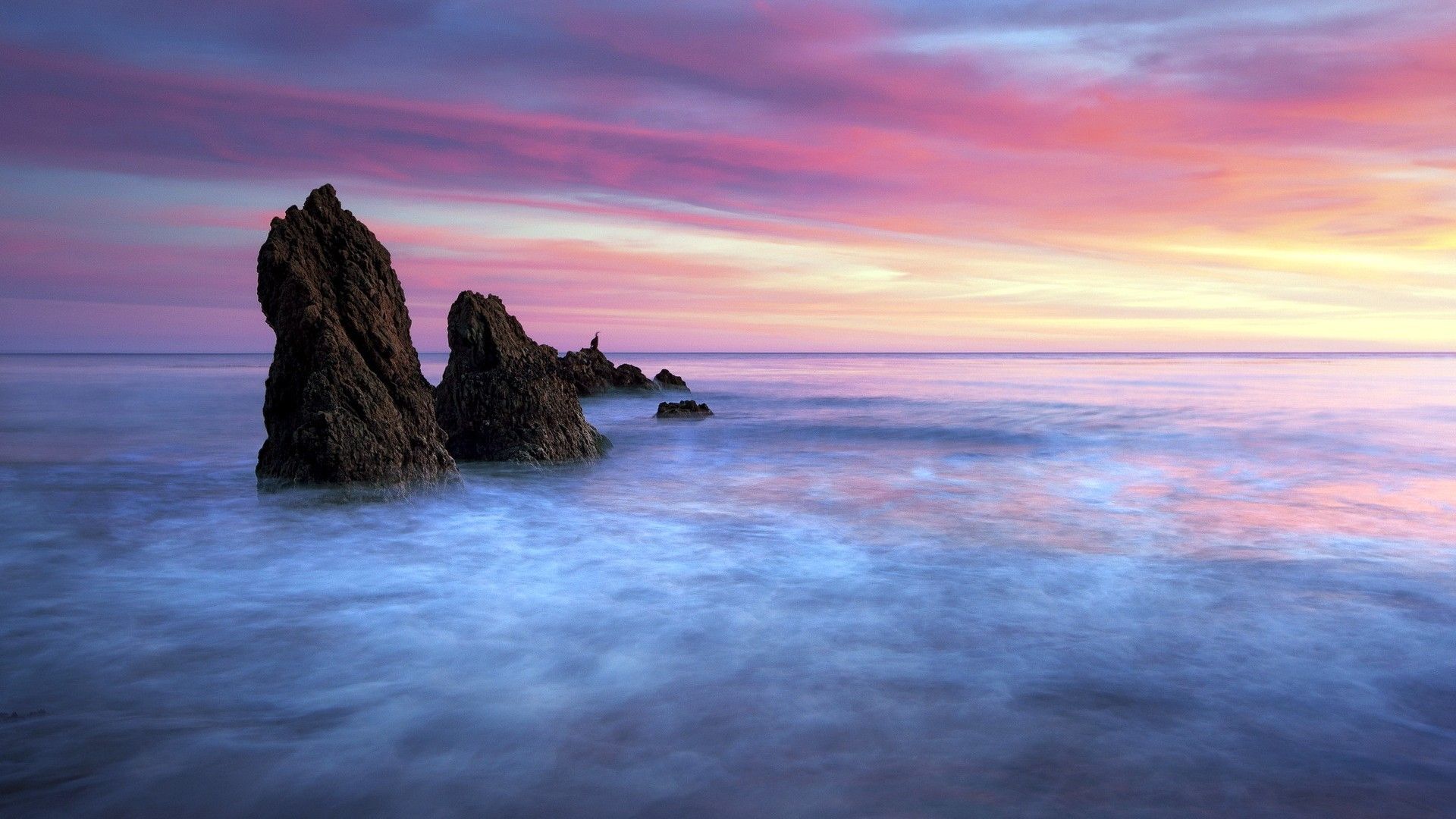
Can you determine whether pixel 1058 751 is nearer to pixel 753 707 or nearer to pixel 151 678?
pixel 753 707

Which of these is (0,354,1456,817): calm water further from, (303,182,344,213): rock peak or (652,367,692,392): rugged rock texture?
(652,367,692,392): rugged rock texture

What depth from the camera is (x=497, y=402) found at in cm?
1362

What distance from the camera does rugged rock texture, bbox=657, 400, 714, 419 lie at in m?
23.8

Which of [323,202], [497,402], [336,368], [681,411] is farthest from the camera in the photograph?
[681,411]

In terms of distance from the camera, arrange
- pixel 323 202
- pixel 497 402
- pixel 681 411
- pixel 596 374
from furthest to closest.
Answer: pixel 596 374 → pixel 681 411 → pixel 497 402 → pixel 323 202

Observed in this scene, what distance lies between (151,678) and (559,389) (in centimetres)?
977

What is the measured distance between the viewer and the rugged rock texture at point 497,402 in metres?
13.5

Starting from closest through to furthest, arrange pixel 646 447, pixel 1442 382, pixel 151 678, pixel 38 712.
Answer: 1. pixel 38 712
2. pixel 151 678
3. pixel 646 447
4. pixel 1442 382

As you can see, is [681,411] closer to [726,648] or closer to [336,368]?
[336,368]

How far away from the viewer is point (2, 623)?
592 cm

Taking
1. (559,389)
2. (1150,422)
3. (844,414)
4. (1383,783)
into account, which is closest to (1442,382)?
(1150,422)

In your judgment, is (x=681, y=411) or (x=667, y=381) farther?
(x=667, y=381)

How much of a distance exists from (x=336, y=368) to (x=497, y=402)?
3.76m

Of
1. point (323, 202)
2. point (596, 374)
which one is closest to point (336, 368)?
point (323, 202)
